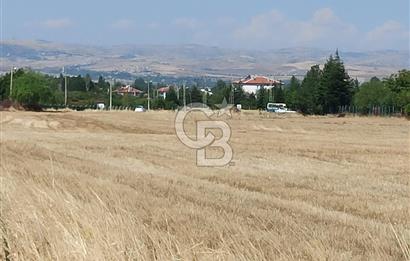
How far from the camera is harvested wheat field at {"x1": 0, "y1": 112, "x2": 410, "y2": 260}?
667 centimetres

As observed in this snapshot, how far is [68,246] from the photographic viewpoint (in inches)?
253

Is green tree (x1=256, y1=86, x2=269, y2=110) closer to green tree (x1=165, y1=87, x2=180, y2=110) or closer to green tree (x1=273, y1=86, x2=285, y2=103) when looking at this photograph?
green tree (x1=273, y1=86, x2=285, y2=103)

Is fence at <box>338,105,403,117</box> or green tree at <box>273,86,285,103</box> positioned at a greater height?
green tree at <box>273,86,285,103</box>

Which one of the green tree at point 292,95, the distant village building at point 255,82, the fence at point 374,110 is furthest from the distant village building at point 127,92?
the fence at point 374,110

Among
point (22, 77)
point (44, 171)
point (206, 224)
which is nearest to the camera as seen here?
point (206, 224)

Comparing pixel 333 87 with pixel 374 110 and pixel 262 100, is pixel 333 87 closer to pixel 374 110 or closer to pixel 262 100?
pixel 374 110

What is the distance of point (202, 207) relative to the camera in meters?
11.1

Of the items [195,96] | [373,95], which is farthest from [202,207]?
[195,96]

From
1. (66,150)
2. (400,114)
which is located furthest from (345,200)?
(400,114)

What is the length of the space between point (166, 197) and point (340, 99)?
276 ft

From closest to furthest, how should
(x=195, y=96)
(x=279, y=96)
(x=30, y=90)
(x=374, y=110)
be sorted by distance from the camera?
(x=30, y=90)
(x=374, y=110)
(x=195, y=96)
(x=279, y=96)

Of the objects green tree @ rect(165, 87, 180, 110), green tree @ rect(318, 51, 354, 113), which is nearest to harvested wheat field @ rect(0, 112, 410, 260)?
green tree @ rect(318, 51, 354, 113)

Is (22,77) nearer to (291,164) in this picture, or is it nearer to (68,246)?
(291,164)

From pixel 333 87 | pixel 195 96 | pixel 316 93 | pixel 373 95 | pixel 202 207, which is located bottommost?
pixel 202 207
